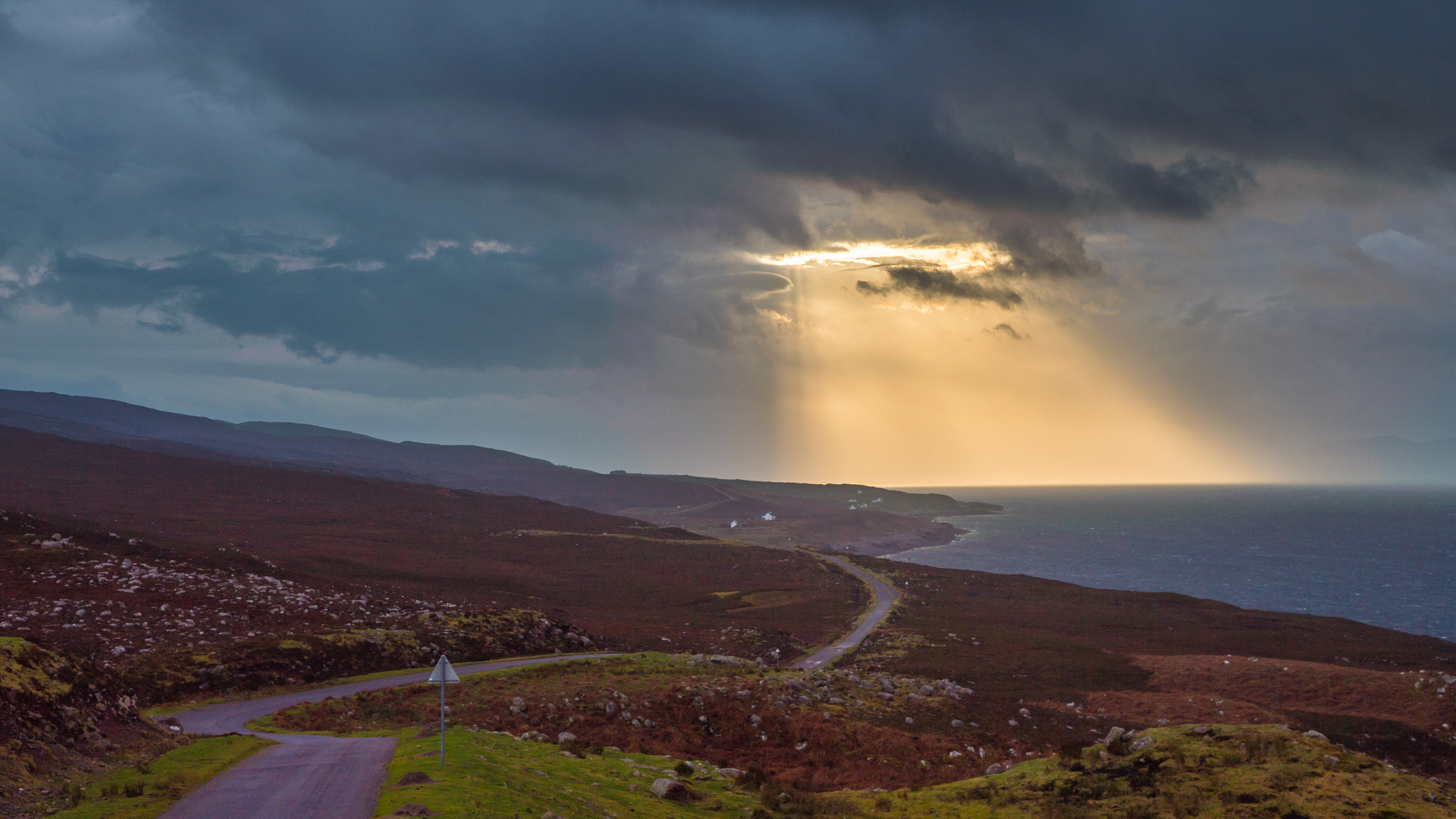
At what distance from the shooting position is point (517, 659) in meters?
43.1

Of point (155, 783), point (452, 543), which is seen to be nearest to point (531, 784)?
point (155, 783)

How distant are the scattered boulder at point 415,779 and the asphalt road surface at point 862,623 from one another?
35296 mm

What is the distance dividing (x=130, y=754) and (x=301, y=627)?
2557cm

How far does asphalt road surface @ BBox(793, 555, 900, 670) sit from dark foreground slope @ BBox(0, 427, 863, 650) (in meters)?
2.49

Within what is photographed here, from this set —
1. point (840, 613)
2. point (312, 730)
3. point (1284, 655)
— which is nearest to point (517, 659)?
point (312, 730)

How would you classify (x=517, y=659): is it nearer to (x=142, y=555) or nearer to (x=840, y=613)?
(x=142, y=555)

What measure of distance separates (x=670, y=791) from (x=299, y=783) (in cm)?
829

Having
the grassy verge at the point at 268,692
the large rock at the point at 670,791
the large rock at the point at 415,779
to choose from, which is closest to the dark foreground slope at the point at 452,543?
the grassy verge at the point at 268,692

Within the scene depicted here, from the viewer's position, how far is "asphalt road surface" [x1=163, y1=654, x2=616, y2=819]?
553 inches

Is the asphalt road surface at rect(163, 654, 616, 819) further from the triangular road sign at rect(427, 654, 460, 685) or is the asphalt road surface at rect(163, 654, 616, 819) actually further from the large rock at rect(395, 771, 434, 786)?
the triangular road sign at rect(427, 654, 460, 685)

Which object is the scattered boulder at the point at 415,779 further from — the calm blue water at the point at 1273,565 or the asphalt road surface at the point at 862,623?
the calm blue water at the point at 1273,565

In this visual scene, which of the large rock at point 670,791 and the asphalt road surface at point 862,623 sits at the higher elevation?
the large rock at point 670,791

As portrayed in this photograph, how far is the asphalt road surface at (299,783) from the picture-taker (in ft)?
46.1

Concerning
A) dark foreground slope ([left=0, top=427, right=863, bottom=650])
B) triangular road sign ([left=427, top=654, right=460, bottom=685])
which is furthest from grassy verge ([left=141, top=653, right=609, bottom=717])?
dark foreground slope ([left=0, top=427, right=863, bottom=650])
